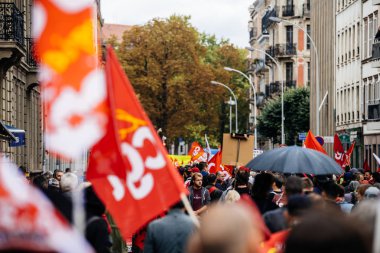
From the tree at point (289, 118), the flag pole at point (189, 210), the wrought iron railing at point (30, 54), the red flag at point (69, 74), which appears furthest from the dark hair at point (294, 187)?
the tree at point (289, 118)

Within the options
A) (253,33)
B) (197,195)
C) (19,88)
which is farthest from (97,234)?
(253,33)

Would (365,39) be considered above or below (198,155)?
above

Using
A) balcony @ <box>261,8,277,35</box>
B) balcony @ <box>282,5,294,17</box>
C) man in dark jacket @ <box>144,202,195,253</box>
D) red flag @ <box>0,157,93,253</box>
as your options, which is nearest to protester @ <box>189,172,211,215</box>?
man in dark jacket @ <box>144,202,195,253</box>

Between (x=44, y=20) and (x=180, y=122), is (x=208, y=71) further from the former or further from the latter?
(x=44, y=20)

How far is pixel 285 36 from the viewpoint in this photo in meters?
111

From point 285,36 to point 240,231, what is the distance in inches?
4190

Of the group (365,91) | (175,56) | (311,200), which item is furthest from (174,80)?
(311,200)

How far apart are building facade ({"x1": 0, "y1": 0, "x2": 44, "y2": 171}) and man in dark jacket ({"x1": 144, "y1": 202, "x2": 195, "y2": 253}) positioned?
16811 millimetres

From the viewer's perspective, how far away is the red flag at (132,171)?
29.1 feet

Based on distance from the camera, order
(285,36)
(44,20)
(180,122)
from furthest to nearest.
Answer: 1. (285,36)
2. (180,122)
3. (44,20)

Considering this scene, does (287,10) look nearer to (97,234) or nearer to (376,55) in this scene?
(376,55)

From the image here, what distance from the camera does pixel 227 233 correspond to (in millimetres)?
4801

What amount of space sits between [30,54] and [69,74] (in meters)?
35.7

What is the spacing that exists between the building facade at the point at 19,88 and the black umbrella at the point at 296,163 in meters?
10.9
